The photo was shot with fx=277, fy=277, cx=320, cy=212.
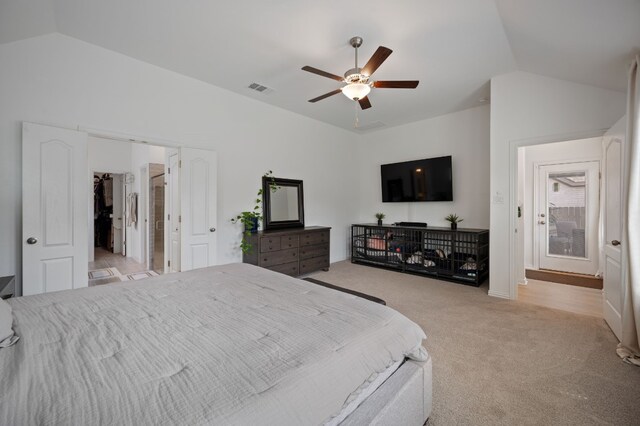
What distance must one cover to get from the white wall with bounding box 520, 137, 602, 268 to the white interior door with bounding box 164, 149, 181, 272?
5.92 meters

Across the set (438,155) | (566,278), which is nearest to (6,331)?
(438,155)

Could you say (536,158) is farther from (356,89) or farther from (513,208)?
(356,89)

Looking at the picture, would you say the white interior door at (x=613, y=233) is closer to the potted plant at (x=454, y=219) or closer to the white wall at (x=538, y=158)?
the potted plant at (x=454, y=219)

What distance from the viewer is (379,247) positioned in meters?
5.44

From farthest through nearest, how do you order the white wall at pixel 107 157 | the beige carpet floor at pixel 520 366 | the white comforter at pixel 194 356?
the white wall at pixel 107 157, the beige carpet floor at pixel 520 366, the white comforter at pixel 194 356

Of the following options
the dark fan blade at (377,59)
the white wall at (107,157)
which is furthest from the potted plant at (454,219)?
the white wall at (107,157)

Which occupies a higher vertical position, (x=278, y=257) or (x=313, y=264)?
(x=278, y=257)

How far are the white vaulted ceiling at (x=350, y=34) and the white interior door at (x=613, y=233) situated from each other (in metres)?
0.74

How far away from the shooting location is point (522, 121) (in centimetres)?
358

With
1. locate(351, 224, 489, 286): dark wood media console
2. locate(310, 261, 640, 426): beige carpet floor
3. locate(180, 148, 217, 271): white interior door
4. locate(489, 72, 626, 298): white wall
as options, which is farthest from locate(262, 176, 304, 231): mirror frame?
locate(489, 72, 626, 298): white wall

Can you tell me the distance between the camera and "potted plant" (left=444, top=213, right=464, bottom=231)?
466cm

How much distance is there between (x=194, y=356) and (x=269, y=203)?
3.69 metres

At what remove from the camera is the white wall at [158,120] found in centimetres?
261

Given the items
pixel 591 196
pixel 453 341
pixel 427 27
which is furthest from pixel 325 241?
pixel 591 196
